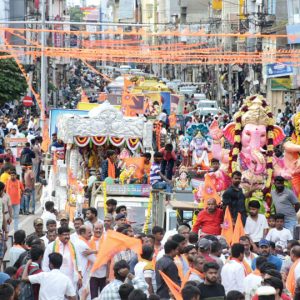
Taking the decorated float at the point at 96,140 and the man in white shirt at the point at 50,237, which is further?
the decorated float at the point at 96,140

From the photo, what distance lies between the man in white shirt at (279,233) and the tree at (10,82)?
156 feet

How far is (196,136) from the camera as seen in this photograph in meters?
30.2

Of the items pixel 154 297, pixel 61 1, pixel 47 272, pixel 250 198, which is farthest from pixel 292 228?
pixel 61 1

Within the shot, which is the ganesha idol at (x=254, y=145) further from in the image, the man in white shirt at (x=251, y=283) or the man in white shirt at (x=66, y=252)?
the man in white shirt at (x=251, y=283)

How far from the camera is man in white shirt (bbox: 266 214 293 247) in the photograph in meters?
18.4

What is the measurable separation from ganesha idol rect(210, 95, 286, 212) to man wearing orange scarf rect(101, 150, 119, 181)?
15.0 feet

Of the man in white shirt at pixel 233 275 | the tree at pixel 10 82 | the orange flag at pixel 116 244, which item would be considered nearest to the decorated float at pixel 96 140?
the orange flag at pixel 116 244

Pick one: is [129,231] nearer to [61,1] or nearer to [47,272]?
[47,272]

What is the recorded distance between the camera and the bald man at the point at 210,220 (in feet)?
63.4

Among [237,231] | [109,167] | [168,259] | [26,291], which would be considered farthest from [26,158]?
[26,291]

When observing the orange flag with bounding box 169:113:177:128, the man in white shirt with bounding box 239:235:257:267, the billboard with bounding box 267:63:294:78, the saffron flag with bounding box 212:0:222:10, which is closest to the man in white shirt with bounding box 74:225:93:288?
the man in white shirt with bounding box 239:235:257:267

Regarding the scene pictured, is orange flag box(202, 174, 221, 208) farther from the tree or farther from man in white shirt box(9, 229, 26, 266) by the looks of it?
the tree

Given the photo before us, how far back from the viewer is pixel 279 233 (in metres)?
18.4

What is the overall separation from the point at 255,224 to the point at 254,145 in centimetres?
268
